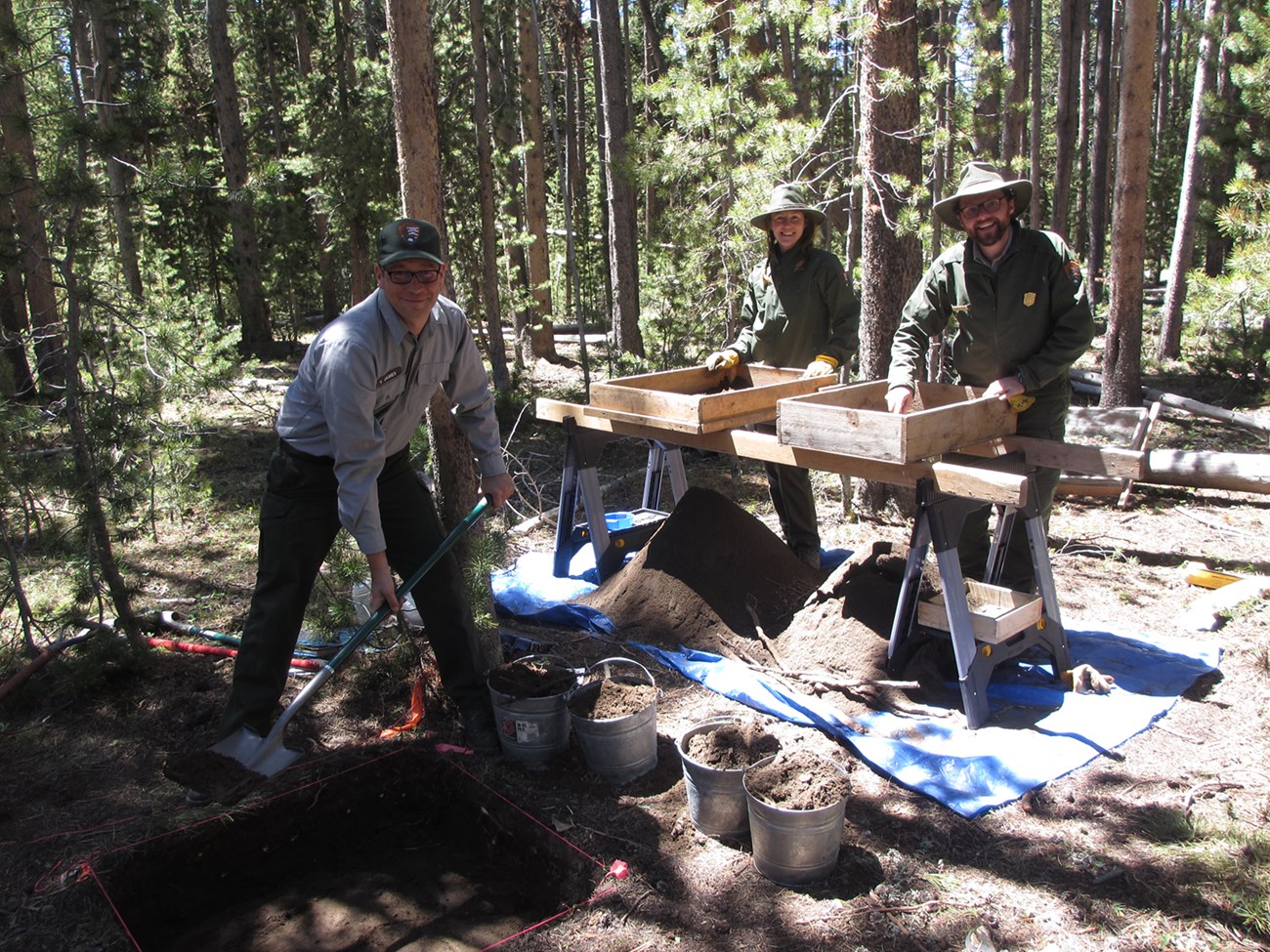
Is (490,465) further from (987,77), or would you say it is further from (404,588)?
(987,77)

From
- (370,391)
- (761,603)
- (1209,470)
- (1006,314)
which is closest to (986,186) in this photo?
(1006,314)

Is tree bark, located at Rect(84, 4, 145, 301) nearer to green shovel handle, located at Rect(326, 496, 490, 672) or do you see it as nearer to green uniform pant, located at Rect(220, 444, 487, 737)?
green uniform pant, located at Rect(220, 444, 487, 737)

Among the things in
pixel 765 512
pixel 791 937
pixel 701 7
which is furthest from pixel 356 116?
pixel 791 937

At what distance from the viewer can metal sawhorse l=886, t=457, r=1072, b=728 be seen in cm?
368

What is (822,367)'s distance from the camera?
15.7 feet

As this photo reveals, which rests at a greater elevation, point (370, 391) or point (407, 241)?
point (407, 241)

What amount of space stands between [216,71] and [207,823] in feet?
42.2

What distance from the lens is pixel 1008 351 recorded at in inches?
164

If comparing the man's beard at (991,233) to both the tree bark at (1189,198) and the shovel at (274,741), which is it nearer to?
the shovel at (274,741)

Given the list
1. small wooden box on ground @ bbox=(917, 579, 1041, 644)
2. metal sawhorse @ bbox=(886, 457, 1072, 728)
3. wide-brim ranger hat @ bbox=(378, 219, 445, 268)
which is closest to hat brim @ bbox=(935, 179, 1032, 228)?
metal sawhorse @ bbox=(886, 457, 1072, 728)

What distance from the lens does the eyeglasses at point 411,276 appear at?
3078mm

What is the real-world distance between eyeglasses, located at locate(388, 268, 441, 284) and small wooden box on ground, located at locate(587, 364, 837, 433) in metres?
1.64

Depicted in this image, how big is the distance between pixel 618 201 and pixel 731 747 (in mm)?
9006

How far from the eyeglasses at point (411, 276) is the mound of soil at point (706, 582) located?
2.26 m
